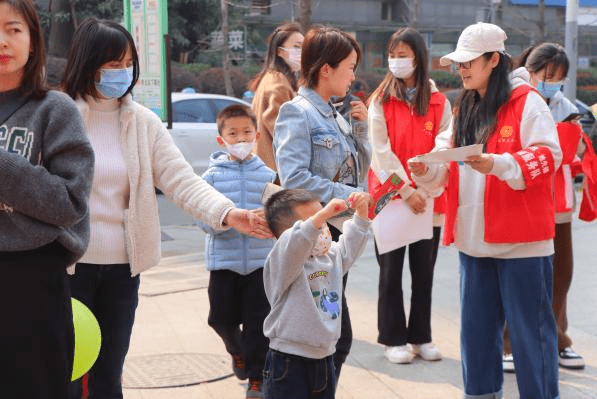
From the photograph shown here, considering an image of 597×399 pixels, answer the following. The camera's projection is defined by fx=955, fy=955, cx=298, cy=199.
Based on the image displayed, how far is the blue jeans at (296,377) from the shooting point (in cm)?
364

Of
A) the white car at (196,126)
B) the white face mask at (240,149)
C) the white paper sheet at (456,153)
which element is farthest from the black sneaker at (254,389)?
the white car at (196,126)

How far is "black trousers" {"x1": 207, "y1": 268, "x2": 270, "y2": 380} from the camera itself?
15.8ft

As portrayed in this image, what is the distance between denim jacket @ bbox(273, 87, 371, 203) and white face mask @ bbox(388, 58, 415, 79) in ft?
3.45

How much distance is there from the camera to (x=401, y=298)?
561 cm

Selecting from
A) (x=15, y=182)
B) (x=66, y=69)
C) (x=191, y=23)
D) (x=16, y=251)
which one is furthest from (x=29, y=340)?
(x=191, y=23)

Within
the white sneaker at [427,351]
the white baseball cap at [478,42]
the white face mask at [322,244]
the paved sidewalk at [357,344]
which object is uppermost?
the white baseball cap at [478,42]

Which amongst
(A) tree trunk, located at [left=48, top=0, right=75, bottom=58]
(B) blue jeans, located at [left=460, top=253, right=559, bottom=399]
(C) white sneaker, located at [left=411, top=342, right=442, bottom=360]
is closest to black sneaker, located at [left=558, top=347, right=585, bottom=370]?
(C) white sneaker, located at [left=411, top=342, right=442, bottom=360]

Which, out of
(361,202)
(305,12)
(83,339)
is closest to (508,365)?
(361,202)

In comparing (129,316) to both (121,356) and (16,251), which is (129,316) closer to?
(121,356)

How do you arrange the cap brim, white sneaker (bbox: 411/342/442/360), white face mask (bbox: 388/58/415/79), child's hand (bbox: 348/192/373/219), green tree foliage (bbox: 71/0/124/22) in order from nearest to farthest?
child's hand (bbox: 348/192/373/219) < the cap brim < white face mask (bbox: 388/58/415/79) < white sneaker (bbox: 411/342/442/360) < green tree foliage (bbox: 71/0/124/22)

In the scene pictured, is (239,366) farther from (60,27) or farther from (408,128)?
(60,27)

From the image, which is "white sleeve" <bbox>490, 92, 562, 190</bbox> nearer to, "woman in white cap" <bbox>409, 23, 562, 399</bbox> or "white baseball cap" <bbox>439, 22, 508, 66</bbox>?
"woman in white cap" <bbox>409, 23, 562, 399</bbox>

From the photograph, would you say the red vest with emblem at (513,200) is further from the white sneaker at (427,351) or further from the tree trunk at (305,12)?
the tree trunk at (305,12)

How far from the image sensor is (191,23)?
30062 mm
